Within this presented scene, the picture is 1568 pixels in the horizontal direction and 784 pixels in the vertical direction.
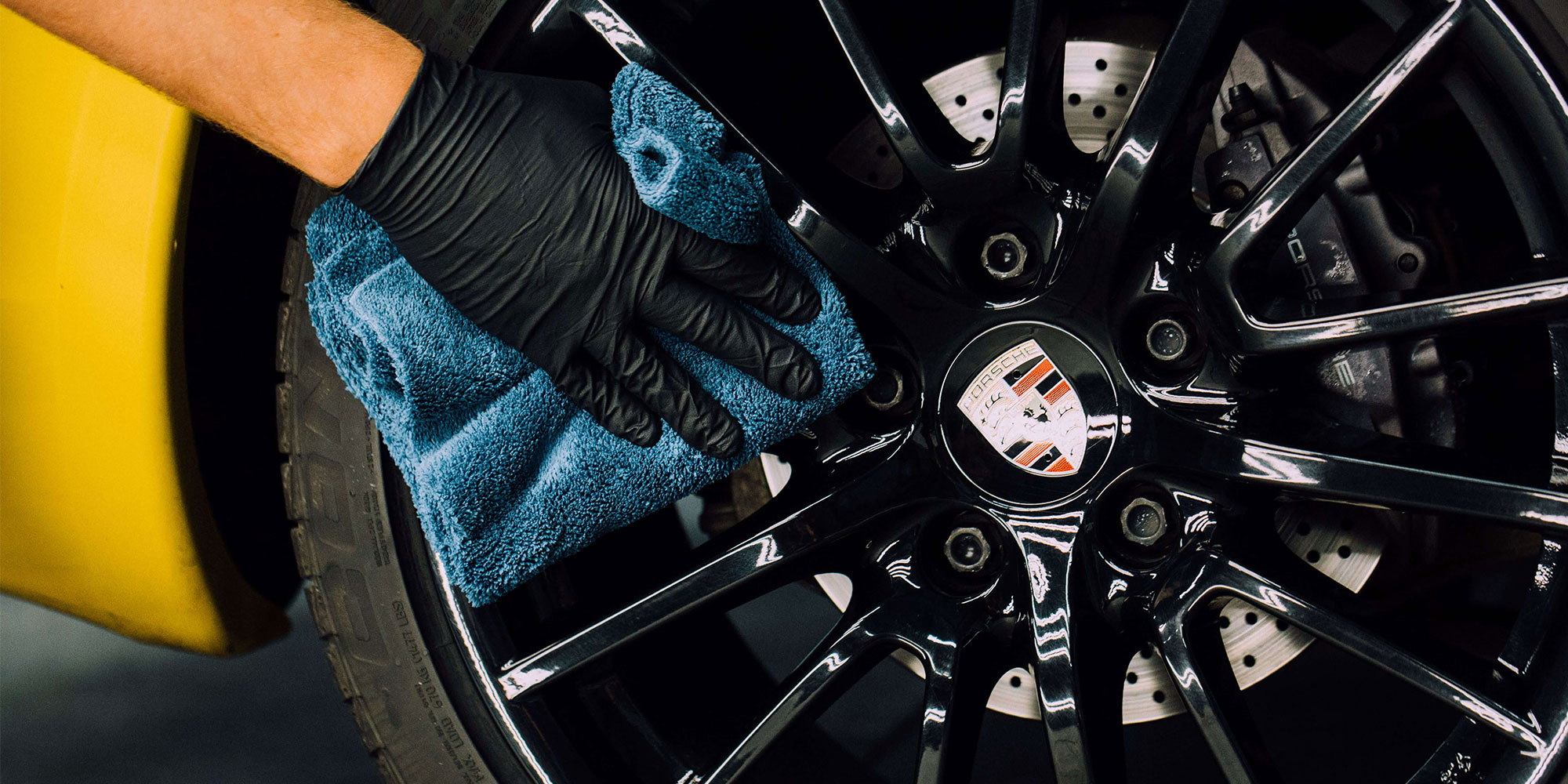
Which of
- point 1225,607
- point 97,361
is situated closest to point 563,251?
point 97,361

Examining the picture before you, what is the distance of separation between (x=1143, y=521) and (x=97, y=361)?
42.6 inches

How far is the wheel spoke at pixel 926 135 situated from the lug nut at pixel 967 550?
338 mm

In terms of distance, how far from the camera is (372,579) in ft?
3.52

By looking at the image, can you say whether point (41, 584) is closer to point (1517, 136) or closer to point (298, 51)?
point (298, 51)

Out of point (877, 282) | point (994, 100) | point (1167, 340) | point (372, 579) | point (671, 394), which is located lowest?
point (372, 579)

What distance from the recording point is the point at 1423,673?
80 cm

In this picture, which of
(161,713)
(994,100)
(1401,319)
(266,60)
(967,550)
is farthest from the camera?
(161,713)

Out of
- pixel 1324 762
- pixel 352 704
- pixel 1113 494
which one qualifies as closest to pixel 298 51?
pixel 352 704

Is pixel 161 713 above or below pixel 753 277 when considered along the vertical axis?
below

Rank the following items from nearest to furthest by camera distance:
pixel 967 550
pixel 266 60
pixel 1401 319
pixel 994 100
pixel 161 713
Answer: pixel 1401 319 < pixel 266 60 < pixel 967 550 < pixel 994 100 < pixel 161 713

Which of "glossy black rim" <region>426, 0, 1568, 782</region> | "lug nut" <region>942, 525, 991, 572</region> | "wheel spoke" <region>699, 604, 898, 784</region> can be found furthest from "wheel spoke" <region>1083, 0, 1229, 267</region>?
"wheel spoke" <region>699, 604, 898, 784</region>

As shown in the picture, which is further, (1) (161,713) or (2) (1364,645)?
(1) (161,713)

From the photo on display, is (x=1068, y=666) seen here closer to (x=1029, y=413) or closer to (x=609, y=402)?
(x=1029, y=413)

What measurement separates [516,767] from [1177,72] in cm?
91
